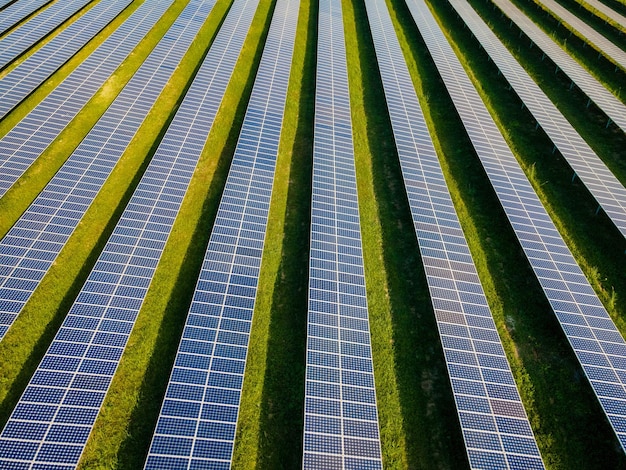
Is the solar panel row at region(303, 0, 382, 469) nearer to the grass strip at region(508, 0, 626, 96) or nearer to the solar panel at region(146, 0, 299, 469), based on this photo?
the solar panel at region(146, 0, 299, 469)

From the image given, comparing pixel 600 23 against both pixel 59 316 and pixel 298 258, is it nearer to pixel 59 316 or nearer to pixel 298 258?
pixel 298 258

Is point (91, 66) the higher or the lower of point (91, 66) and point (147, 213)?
the higher

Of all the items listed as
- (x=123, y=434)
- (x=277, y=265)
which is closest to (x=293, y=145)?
(x=277, y=265)

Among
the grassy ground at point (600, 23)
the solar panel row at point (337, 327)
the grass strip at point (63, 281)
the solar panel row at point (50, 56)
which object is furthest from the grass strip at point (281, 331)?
the grassy ground at point (600, 23)

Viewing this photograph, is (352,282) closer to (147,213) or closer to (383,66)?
(147,213)

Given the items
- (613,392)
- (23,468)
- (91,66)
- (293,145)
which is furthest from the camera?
(91,66)

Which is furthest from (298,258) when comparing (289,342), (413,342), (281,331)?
(413,342)
